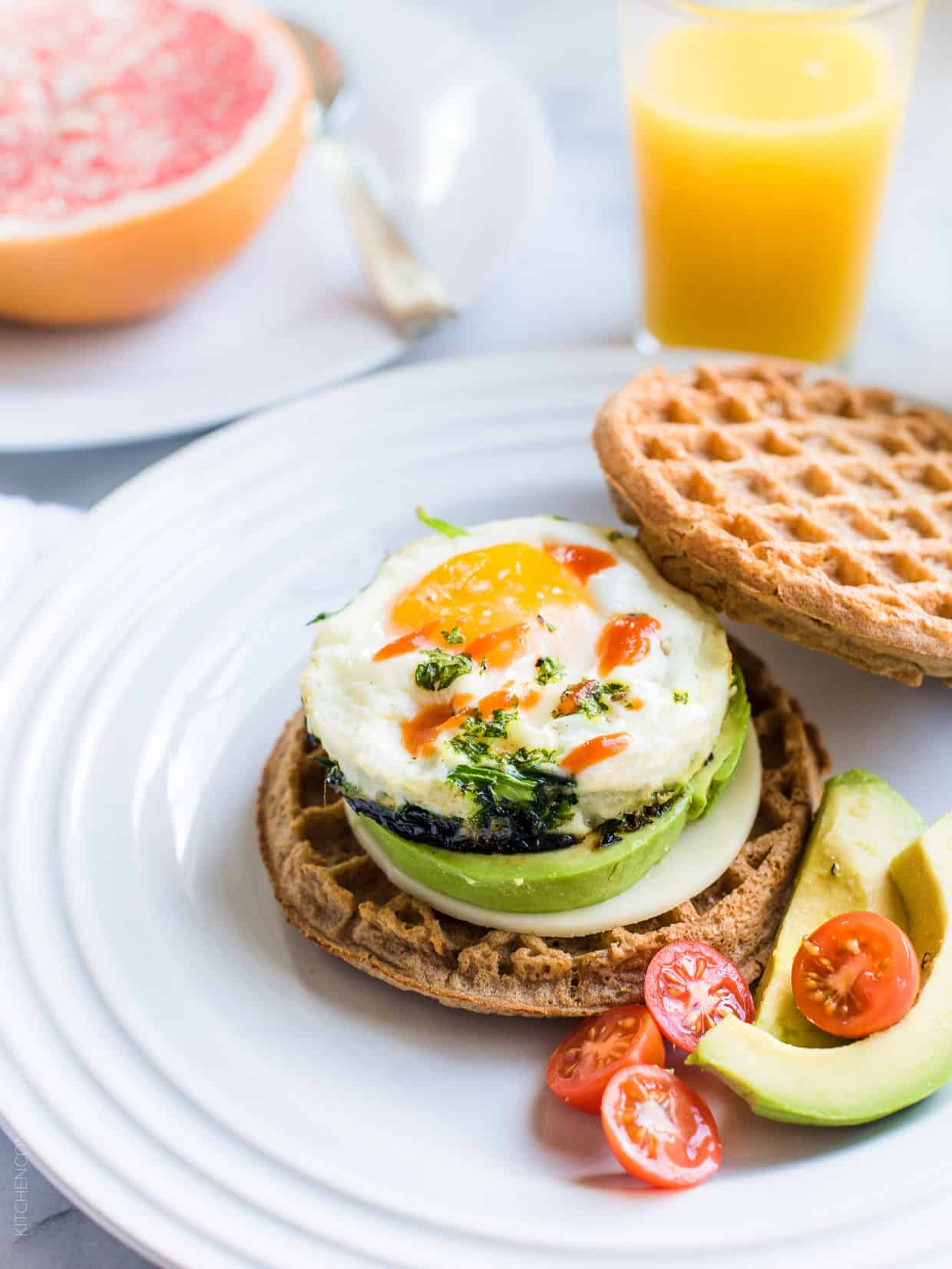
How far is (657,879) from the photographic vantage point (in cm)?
289

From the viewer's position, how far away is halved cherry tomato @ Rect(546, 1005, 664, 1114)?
2.55 m

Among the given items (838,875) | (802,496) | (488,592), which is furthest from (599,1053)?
(802,496)

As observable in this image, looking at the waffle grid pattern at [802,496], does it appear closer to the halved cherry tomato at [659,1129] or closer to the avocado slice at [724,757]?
the avocado slice at [724,757]

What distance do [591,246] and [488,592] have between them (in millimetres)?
2717

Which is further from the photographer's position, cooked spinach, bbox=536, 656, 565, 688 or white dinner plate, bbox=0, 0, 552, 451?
white dinner plate, bbox=0, 0, 552, 451

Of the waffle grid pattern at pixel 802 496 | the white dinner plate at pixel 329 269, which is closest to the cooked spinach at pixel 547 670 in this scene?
the waffle grid pattern at pixel 802 496

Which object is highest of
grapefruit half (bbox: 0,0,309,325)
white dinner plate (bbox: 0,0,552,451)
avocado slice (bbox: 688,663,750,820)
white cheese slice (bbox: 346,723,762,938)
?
grapefruit half (bbox: 0,0,309,325)

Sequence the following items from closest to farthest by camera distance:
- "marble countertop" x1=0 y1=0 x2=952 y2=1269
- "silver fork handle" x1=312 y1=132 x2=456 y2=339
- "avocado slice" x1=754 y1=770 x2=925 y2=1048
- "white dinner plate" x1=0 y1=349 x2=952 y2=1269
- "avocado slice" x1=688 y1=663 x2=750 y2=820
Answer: "white dinner plate" x1=0 y1=349 x2=952 y2=1269
"avocado slice" x1=754 y1=770 x2=925 y2=1048
"avocado slice" x1=688 y1=663 x2=750 y2=820
"marble countertop" x1=0 y1=0 x2=952 y2=1269
"silver fork handle" x1=312 y1=132 x2=456 y2=339

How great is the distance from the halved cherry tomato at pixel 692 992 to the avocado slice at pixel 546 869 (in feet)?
0.64

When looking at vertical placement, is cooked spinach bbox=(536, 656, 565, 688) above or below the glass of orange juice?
below

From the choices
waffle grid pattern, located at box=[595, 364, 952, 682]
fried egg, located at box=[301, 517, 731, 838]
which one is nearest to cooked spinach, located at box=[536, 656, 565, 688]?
fried egg, located at box=[301, 517, 731, 838]

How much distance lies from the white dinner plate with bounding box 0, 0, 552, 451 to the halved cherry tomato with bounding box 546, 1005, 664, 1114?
7.69ft

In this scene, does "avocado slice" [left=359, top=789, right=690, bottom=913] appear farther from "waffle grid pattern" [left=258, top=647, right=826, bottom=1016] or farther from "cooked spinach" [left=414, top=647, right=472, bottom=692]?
"cooked spinach" [left=414, top=647, right=472, bottom=692]

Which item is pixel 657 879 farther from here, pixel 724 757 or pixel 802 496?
pixel 802 496
